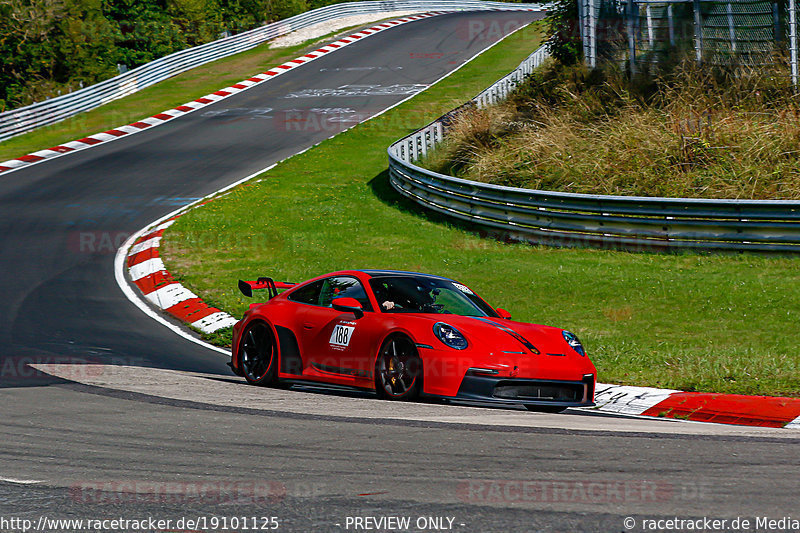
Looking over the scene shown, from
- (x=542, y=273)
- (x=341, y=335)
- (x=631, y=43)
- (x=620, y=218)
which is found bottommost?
(x=542, y=273)

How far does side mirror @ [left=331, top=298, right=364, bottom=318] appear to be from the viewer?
857 centimetres

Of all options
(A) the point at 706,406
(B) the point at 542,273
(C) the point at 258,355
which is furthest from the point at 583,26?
(A) the point at 706,406

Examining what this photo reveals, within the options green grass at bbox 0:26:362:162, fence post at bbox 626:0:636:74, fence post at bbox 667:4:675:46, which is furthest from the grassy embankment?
green grass at bbox 0:26:362:162

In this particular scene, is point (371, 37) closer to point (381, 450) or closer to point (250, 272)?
point (250, 272)

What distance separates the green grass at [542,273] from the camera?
387 inches

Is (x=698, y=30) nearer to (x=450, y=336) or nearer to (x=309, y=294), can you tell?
(x=309, y=294)

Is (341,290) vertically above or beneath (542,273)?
above

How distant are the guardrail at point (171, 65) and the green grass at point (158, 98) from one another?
1.08ft

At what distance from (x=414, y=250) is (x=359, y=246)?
3.61 ft

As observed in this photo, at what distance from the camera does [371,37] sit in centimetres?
4775

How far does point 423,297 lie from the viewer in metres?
8.96

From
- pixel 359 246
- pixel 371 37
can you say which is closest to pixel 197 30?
pixel 371 37

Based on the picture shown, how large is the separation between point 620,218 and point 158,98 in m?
25.9

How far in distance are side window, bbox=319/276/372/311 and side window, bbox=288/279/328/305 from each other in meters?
0.07
